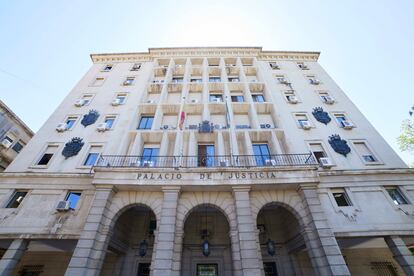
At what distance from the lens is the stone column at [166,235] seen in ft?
27.9

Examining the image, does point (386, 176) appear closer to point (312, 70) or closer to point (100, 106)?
point (312, 70)

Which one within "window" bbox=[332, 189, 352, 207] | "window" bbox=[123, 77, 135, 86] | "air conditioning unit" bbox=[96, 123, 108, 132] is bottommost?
"window" bbox=[332, 189, 352, 207]

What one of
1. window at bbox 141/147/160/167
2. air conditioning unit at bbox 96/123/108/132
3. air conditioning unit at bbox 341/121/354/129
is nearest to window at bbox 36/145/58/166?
air conditioning unit at bbox 96/123/108/132

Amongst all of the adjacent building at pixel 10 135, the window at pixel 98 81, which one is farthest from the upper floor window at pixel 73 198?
the window at pixel 98 81

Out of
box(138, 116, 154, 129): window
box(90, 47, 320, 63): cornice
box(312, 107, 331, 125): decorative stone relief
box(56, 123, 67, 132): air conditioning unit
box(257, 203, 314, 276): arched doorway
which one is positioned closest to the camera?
box(257, 203, 314, 276): arched doorway

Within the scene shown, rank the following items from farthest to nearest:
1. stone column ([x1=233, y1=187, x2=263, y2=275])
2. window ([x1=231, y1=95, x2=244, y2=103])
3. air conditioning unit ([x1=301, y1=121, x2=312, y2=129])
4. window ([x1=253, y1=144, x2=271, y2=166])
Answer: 1. window ([x1=231, y1=95, x2=244, y2=103])
2. air conditioning unit ([x1=301, y1=121, x2=312, y2=129])
3. window ([x1=253, y1=144, x2=271, y2=166])
4. stone column ([x1=233, y1=187, x2=263, y2=275])

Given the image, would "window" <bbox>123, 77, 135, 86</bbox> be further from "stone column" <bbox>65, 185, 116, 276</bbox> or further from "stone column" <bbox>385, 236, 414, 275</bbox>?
"stone column" <bbox>385, 236, 414, 275</bbox>

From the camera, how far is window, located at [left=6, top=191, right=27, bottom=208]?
11625 millimetres

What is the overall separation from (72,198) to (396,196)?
2038 centimetres

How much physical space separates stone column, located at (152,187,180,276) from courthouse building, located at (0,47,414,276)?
2.2 inches

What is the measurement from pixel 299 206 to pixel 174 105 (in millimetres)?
12056

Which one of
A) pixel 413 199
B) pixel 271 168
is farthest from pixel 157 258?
pixel 413 199

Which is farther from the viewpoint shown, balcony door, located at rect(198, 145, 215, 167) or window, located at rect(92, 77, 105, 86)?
window, located at rect(92, 77, 105, 86)

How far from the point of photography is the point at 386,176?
39.7 feet
